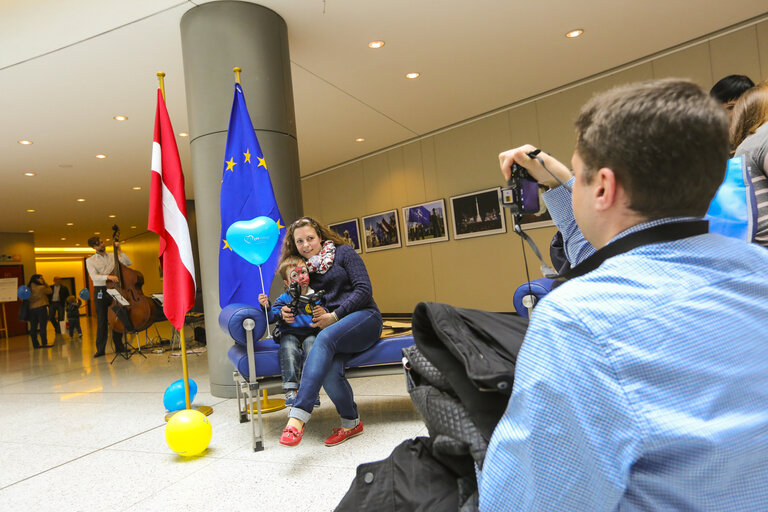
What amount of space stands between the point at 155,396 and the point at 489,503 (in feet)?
14.7

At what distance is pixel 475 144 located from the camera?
8391mm

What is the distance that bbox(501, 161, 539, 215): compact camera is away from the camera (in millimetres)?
1346

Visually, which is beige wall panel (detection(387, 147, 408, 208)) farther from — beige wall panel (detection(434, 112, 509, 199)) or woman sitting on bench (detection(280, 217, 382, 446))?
woman sitting on bench (detection(280, 217, 382, 446))

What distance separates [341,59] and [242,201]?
275 centimetres

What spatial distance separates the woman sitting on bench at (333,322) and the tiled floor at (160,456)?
18 cm

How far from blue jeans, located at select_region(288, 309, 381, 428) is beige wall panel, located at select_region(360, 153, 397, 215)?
6956 millimetres

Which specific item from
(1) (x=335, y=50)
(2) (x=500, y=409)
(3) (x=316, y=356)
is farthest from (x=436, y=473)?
(1) (x=335, y=50)

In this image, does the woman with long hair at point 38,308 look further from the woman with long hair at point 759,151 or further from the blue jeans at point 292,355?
the woman with long hair at point 759,151

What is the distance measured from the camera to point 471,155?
334 inches

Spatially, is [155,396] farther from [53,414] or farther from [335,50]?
[335,50]

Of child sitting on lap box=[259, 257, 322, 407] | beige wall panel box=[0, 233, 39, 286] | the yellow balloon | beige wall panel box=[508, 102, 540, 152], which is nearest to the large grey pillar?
child sitting on lap box=[259, 257, 322, 407]

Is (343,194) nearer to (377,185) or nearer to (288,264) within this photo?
Result: (377,185)

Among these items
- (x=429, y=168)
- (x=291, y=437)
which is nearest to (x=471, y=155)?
(x=429, y=168)

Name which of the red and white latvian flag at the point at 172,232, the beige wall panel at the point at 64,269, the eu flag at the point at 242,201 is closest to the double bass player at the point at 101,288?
the eu flag at the point at 242,201
